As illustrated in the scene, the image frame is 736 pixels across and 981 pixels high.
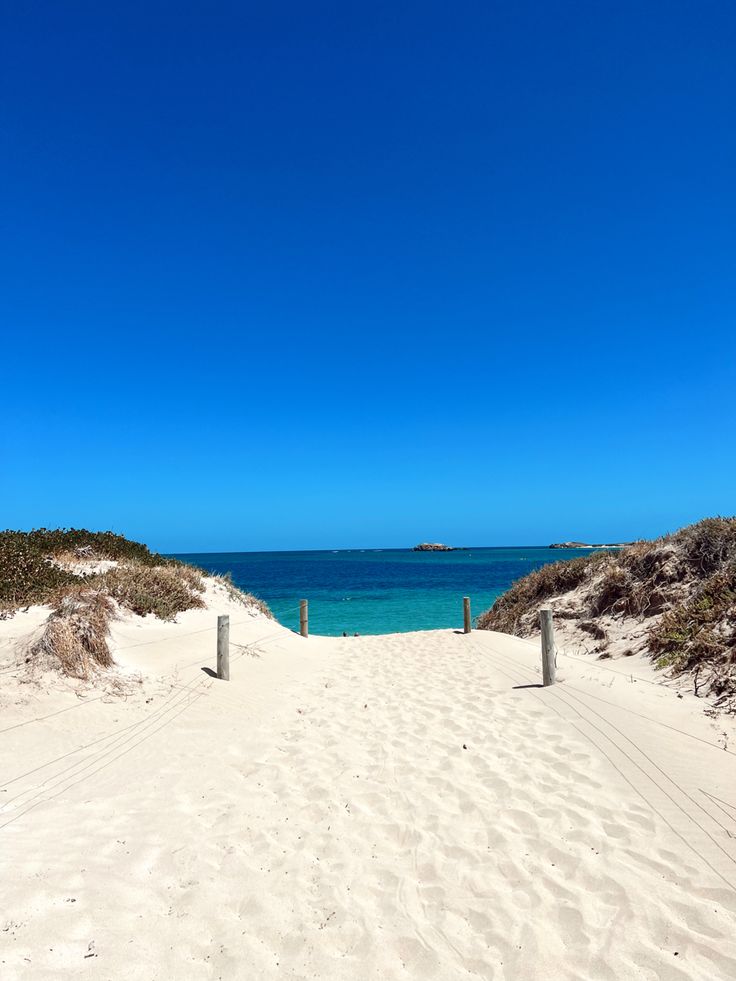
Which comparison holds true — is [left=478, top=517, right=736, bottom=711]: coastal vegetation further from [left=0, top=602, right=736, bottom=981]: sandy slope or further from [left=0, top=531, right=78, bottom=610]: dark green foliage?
[left=0, top=531, right=78, bottom=610]: dark green foliage

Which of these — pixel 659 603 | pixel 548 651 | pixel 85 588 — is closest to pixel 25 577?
pixel 85 588

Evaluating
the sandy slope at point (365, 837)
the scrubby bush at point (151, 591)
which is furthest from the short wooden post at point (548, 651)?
the scrubby bush at point (151, 591)

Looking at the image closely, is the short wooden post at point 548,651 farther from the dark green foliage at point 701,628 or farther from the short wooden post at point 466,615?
the short wooden post at point 466,615

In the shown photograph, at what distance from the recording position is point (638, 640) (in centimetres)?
1267

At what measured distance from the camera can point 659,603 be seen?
1359 centimetres

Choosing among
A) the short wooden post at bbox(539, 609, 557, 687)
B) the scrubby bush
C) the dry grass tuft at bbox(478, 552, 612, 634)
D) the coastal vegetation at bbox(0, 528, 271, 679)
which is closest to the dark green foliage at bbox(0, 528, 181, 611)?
the coastal vegetation at bbox(0, 528, 271, 679)

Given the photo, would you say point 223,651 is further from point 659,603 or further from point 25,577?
point 659,603

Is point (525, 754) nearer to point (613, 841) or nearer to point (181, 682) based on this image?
point (613, 841)

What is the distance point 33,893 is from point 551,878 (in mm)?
4337

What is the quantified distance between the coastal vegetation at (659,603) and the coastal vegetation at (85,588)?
35.9ft

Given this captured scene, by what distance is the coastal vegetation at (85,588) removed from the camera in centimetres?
909

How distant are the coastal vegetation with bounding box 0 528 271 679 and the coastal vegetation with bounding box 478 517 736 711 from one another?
10931mm

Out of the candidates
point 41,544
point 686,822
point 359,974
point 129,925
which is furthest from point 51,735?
point 41,544

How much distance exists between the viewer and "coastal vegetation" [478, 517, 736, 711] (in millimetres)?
9734
